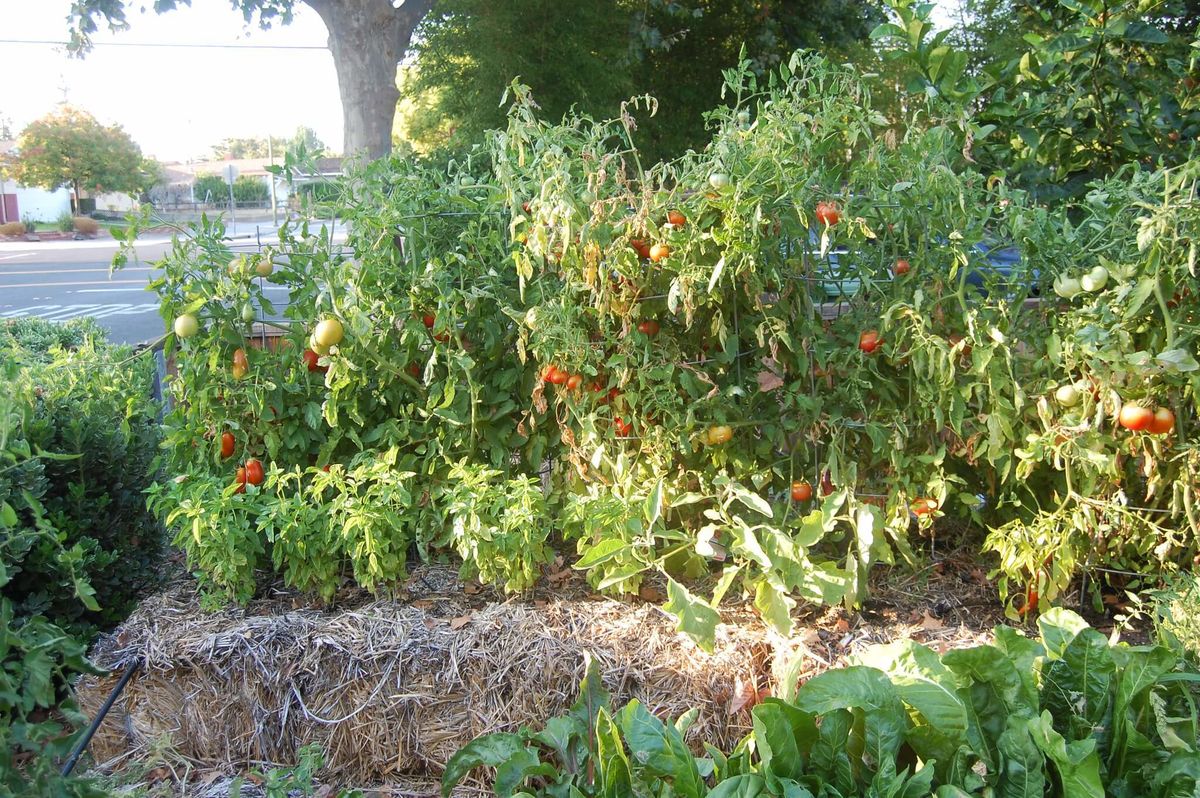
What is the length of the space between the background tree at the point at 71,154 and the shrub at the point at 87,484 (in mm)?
38792

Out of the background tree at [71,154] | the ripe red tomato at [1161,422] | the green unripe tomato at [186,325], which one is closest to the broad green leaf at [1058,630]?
the ripe red tomato at [1161,422]

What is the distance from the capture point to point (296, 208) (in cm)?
287

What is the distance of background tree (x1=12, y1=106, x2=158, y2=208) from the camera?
35344 mm

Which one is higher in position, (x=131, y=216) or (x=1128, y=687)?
(x=131, y=216)

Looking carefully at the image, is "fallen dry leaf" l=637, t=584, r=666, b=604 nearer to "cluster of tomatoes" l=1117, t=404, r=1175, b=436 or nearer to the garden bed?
the garden bed

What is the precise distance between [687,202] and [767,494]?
38.2 inches

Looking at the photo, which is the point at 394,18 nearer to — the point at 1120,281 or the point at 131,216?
the point at 131,216

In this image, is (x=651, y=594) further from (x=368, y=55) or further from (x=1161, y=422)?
(x=368, y=55)

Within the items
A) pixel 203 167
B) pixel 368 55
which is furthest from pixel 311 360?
pixel 203 167

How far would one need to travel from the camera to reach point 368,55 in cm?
709

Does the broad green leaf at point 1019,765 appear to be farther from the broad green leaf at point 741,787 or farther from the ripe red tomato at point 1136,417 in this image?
the ripe red tomato at point 1136,417

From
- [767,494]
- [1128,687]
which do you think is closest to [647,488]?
[767,494]

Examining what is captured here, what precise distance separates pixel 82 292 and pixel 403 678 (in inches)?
641

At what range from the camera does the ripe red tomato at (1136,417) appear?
2.25 m
